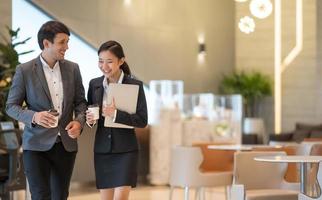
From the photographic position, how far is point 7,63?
809 centimetres

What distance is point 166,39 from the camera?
12.2 m

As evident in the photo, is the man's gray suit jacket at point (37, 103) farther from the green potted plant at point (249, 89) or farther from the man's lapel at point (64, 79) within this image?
the green potted plant at point (249, 89)

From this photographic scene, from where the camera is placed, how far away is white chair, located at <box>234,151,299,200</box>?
205 inches

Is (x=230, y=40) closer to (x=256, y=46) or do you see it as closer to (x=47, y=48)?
(x=256, y=46)

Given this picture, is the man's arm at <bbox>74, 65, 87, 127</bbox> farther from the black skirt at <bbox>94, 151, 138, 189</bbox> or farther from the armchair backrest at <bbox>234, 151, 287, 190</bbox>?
the armchair backrest at <bbox>234, 151, 287, 190</bbox>

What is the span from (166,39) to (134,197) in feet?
13.6

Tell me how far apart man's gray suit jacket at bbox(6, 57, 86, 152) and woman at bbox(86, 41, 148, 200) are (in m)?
0.31

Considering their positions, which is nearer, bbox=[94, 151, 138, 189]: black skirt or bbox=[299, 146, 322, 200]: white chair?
bbox=[299, 146, 322, 200]: white chair

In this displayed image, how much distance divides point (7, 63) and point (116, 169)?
4.33 meters

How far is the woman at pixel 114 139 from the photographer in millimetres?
4109

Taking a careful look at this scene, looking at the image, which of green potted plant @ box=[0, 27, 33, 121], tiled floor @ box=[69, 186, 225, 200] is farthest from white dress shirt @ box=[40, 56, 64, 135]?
tiled floor @ box=[69, 186, 225, 200]

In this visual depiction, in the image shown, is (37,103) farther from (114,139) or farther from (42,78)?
(114,139)

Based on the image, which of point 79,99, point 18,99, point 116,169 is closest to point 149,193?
point 116,169

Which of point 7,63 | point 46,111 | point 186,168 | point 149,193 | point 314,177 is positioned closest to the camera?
point 46,111
